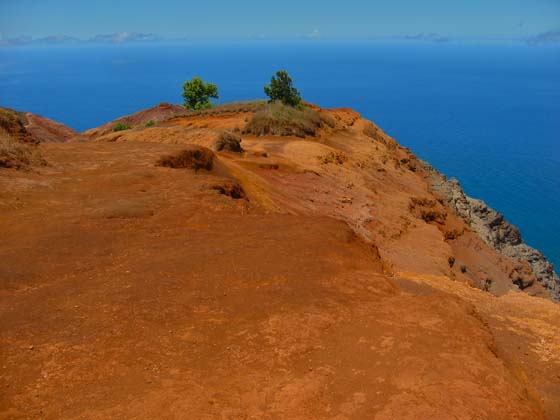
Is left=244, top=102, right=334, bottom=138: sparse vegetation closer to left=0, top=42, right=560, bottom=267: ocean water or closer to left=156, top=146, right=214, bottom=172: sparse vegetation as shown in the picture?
left=156, top=146, right=214, bottom=172: sparse vegetation

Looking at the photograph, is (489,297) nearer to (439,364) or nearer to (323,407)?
(439,364)

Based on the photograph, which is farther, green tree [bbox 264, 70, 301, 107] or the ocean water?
the ocean water

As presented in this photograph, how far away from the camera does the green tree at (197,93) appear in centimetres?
5231

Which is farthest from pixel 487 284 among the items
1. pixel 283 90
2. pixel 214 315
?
pixel 283 90

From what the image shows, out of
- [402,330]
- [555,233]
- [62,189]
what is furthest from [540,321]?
[555,233]

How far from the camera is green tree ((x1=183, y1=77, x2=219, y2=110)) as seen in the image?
5231cm

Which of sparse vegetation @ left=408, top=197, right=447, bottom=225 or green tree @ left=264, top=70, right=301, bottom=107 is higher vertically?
Answer: green tree @ left=264, top=70, right=301, bottom=107

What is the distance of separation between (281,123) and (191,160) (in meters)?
15.4

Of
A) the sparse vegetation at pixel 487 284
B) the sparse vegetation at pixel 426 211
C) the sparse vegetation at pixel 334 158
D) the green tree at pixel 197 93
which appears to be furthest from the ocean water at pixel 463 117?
the green tree at pixel 197 93

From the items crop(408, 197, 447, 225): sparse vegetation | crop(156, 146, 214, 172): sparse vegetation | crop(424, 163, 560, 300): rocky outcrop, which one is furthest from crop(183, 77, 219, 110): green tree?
crop(156, 146, 214, 172): sparse vegetation

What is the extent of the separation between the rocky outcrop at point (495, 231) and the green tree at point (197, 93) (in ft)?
84.6

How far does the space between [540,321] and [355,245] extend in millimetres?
5308

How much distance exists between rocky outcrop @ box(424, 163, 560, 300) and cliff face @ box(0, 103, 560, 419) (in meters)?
15.4

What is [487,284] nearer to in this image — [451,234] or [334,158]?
[451,234]
